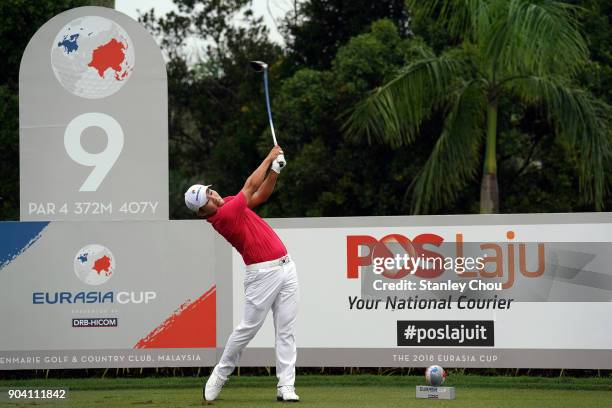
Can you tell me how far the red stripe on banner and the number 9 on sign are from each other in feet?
6.16

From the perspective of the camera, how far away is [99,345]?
12422 mm

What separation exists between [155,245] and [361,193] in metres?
15.5

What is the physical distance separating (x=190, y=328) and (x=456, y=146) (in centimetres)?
888

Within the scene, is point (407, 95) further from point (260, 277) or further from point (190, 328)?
point (260, 277)

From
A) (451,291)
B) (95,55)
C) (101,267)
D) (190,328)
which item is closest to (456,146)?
(451,291)

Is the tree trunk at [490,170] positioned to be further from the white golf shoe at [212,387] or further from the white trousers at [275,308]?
the white golf shoe at [212,387]

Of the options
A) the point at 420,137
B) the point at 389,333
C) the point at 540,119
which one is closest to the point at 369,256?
the point at 389,333

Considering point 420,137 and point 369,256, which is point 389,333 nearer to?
point 369,256

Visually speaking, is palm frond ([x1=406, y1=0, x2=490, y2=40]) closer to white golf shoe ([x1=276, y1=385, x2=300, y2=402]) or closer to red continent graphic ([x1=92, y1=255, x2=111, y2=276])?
red continent graphic ([x1=92, y1=255, x2=111, y2=276])

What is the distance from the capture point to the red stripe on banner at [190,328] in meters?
12.4

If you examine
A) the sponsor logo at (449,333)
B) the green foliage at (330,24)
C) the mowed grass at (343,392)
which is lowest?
the mowed grass at (343,392)

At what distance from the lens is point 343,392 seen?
1133 centimetres

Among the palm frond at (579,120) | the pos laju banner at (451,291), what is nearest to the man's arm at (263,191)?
the pos laju banner at (451,291)

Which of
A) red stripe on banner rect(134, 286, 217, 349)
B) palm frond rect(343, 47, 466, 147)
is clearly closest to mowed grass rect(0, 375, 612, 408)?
red stripe on banner rect(134, 286, 217, 349)
